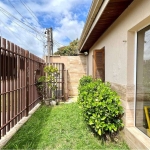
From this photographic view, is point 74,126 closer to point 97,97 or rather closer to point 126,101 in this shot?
point 97,97

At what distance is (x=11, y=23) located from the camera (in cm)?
1322

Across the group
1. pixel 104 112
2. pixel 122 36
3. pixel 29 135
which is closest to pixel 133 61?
pixel 122 36

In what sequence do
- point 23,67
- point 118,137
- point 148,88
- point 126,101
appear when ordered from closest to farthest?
point 148,88 → point 126,101 → point 118,137 → point 23,67

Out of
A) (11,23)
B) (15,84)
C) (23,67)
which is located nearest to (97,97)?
(15,84)

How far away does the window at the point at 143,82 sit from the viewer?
2.81m

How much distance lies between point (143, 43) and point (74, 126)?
284 centimetres

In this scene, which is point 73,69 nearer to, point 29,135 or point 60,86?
point 60,86

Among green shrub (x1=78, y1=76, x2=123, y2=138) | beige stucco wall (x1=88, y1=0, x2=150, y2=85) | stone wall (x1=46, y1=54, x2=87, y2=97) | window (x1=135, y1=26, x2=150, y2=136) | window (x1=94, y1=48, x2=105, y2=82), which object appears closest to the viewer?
beige stucco wall (x1=88, y1=0, x2=150, y2=85)

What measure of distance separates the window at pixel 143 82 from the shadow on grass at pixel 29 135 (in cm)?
223

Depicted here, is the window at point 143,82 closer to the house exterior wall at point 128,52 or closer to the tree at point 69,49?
the house exterior wall at point 128,52

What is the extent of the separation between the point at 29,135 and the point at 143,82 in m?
2.89

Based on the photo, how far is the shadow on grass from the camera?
3.20 metres

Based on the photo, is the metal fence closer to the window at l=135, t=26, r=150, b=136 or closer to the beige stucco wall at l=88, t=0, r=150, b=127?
the beige stucco wall at l=88, t=0, r=150, b=127

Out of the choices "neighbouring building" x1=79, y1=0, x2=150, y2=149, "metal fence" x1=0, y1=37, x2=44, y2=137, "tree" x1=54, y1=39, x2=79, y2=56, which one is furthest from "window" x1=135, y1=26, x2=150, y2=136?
"tree" x1=54, y1=39, x2=79, y2=56
